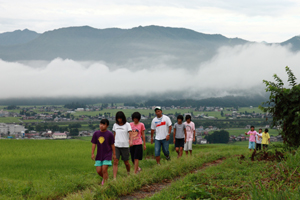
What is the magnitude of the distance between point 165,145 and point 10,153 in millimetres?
10083

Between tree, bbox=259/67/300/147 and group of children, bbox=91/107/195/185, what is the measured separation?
12.4 feet

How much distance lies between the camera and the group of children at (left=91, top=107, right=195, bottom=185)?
9055 mm

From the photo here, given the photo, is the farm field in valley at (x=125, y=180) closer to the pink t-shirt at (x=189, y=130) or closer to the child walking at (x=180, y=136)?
the child walking at (x=180, y=136)

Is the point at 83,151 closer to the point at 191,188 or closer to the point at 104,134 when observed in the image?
the point at 104,134

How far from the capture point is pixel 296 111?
11.0 meters

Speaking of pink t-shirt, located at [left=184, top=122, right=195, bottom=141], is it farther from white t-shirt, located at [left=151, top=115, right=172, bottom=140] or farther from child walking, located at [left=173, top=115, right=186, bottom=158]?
white t-shirt, located at [left=151, top=115, right=172, bottom=140]

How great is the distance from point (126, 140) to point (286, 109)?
5612 millimetres

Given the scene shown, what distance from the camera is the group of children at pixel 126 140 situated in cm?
905

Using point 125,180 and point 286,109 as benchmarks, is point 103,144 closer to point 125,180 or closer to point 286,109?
point 125,180

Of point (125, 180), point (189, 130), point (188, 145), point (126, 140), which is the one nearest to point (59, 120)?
point (188, 145)

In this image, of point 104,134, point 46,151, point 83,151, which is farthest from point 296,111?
point 46,151

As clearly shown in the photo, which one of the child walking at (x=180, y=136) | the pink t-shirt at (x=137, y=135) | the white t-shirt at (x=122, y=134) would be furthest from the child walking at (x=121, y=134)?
the child walking at (x=180, y=136)

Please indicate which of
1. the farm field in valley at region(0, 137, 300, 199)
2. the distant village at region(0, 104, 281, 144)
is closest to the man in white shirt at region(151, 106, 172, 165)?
the farm field in valley at region(0, 137, 300, 199)

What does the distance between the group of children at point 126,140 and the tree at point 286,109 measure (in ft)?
12.4
